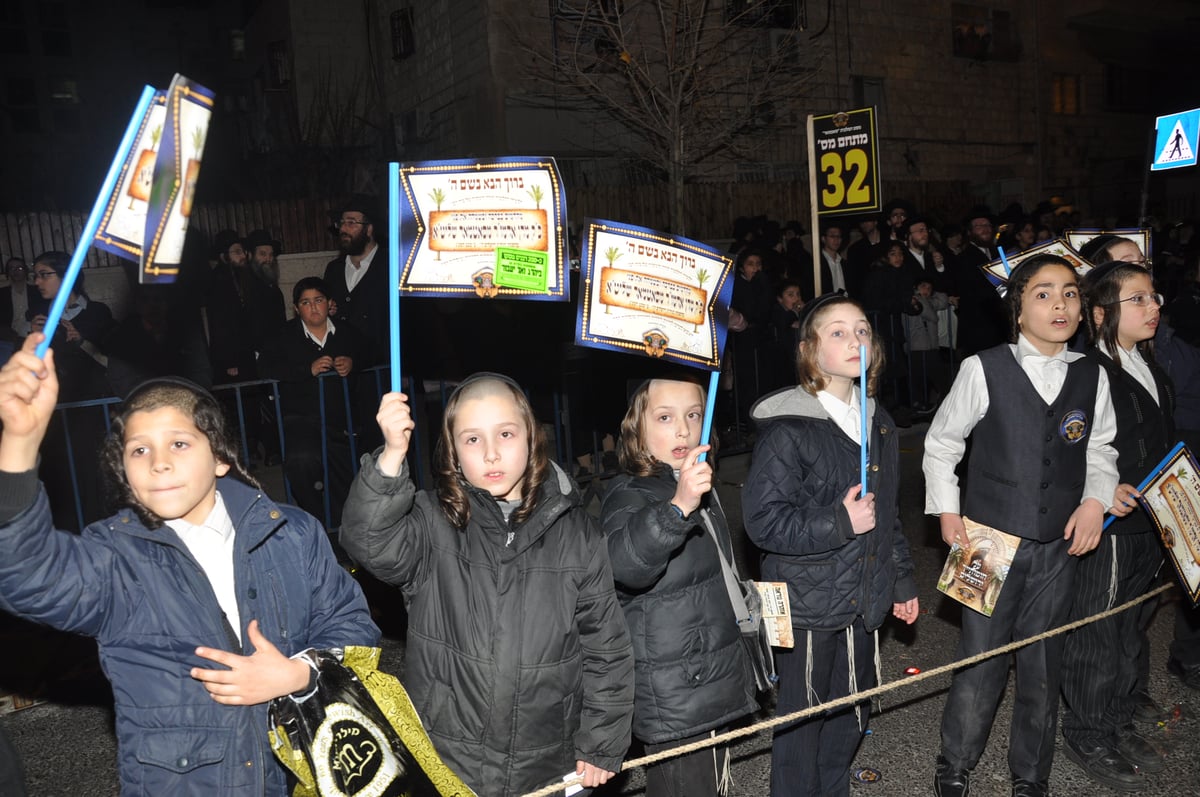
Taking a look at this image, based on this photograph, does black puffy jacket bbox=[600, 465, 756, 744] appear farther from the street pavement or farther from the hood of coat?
the street pavement

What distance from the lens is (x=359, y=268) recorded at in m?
7.30

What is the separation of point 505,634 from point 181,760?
88cm

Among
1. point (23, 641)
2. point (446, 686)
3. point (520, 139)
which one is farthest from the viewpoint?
point (520, 139)

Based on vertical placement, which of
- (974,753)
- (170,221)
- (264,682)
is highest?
(170,221)

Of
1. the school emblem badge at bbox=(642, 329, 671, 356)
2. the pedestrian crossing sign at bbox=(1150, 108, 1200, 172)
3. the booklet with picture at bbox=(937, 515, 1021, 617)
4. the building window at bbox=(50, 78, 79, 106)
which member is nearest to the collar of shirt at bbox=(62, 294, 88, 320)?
the school emblem badge at bbox=(642, 329, 671, 356)

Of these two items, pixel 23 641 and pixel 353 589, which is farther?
pixel 23 641

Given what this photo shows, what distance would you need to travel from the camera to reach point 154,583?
254 centimetres

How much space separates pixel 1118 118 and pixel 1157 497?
28267mm

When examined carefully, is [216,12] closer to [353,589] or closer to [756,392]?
[756,392]

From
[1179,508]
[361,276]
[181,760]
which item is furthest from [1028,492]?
[361,276]

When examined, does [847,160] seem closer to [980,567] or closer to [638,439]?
[980,567]

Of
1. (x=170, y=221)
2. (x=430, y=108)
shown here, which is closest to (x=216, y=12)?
(x=430, y=108)

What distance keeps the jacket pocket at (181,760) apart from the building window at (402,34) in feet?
65.4

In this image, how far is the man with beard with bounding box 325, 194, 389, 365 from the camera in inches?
277
